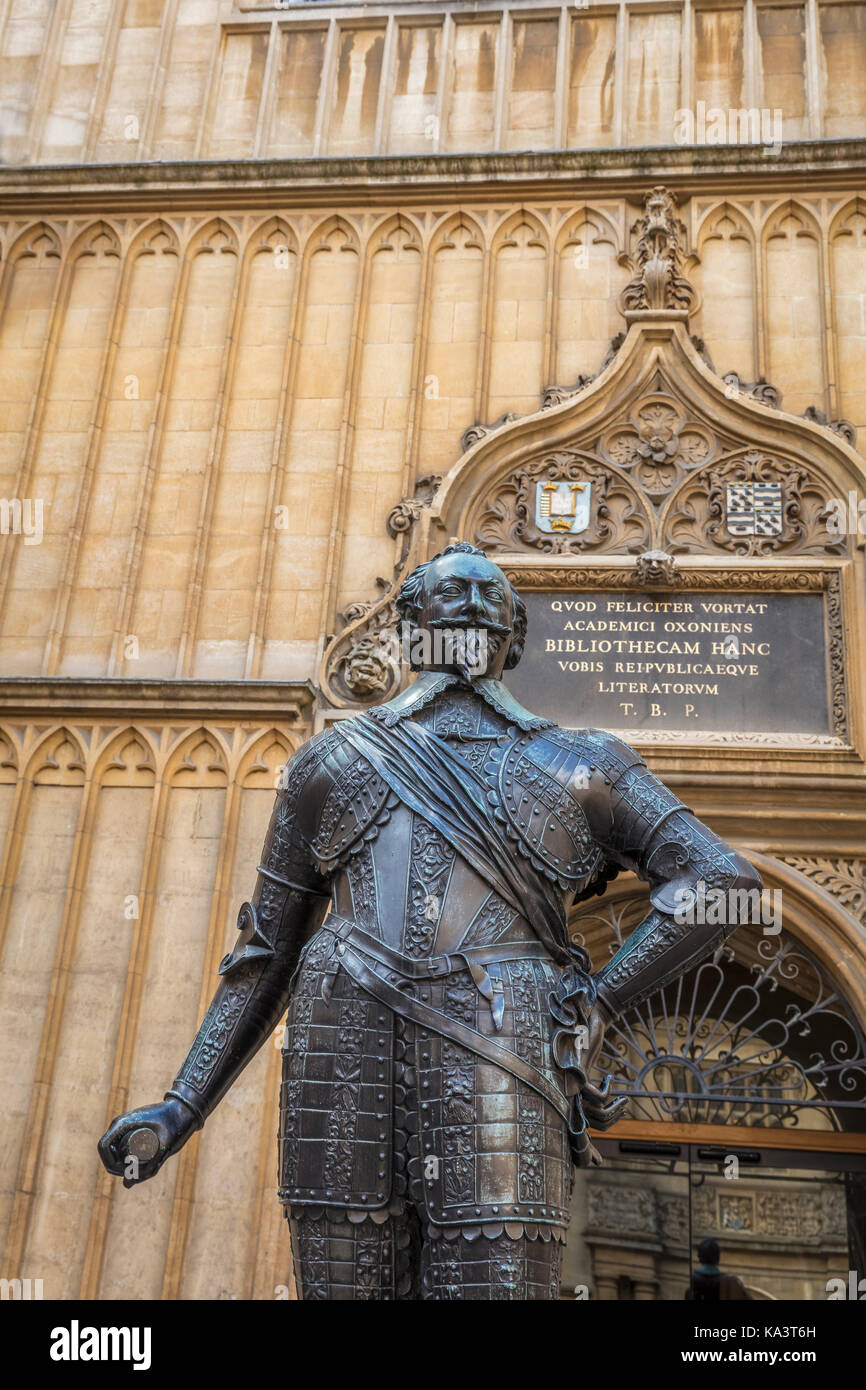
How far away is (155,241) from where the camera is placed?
390 inches

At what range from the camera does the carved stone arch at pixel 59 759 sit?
8250 mm

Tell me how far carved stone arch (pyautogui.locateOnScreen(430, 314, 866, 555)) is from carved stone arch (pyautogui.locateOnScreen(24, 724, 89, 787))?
2470 millimetres

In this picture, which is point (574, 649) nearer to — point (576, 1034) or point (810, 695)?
point (810, 695)

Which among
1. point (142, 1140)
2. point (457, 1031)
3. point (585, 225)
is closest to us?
point (457, 1031)

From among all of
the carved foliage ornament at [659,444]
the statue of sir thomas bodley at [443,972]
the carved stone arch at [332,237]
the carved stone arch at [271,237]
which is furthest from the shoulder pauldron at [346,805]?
the carved stone arch at [271,237]

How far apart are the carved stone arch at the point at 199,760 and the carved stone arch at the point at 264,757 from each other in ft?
0.33

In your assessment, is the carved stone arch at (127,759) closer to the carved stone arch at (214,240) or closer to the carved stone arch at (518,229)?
the carved stone arch at (214,240)

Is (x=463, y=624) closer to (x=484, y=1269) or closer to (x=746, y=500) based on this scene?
(x=484, y=1269)

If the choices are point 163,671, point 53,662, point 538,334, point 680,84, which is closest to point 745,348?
point 538,334

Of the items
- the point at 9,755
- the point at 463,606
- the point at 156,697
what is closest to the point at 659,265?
the point at 156,697

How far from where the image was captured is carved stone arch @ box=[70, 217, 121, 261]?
32.5 ft

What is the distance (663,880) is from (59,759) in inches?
243

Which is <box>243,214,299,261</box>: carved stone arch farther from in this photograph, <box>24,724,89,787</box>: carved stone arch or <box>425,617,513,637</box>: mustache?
<box>425,617,513,637</box>: mustache

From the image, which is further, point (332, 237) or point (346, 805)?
point (332, 237)
